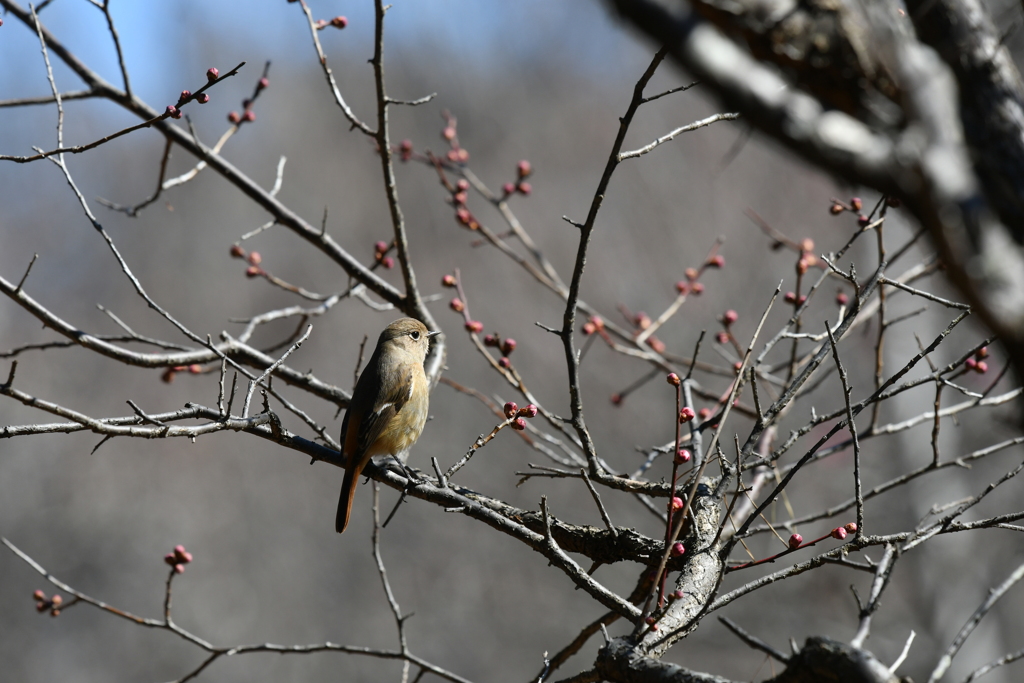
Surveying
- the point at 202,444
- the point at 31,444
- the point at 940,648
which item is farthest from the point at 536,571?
the point at 31,444

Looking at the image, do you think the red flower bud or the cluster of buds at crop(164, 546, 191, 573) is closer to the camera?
the cluster of buds at crop(164, 546, 191, 573)

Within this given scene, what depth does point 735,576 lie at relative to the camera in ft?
38.9

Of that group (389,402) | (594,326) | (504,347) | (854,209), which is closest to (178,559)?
(389,402)

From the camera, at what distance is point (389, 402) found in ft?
13.7

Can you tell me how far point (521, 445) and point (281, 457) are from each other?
567 centimetres

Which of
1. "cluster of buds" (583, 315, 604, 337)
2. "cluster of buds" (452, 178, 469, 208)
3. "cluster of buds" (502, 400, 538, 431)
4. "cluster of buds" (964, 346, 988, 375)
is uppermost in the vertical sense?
"cluster of buds" (452, 178, 469, 208)

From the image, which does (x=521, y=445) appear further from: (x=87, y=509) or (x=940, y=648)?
(x=87, y=509)

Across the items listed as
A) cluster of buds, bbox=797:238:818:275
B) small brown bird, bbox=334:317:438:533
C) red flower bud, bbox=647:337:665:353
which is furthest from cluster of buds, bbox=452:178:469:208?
cluster of buds, bbox=797:238:818:275

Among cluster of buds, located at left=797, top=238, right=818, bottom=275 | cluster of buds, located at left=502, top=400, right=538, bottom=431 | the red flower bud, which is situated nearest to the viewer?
cluster of buds, located at left=502, top=400, right=538, bottom=431

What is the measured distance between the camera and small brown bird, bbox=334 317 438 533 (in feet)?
12.6

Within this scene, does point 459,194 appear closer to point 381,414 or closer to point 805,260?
point 381,414

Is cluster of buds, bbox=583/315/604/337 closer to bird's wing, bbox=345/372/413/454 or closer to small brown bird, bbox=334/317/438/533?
small brown bird, bbox=334/317/438/533

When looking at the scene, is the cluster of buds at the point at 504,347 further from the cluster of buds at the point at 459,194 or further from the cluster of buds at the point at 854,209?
the cluster of buds at the point at 854,209

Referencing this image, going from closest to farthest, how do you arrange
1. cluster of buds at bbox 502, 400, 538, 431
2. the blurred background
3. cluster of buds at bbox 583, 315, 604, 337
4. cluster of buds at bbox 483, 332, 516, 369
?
cluster of buds at bbox 502, 400, 538, 431 < cluster of buds at bbox 483, 332, 516, 369 < cluster of buds at bbox 583, 315, 604, 337 < the blurred background
